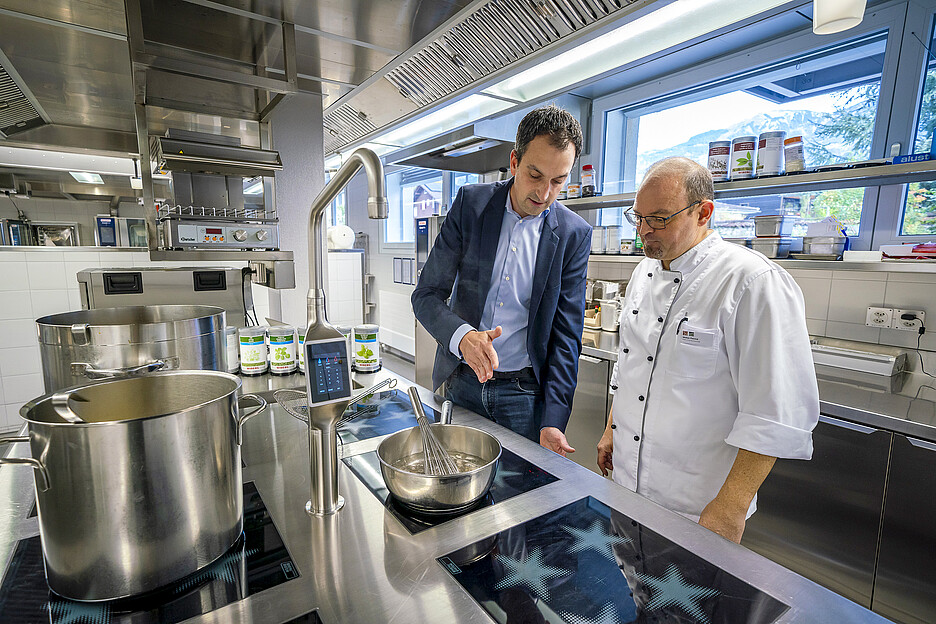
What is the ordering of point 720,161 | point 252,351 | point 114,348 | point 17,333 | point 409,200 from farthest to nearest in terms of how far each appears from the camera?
1. point 409,200
2. point 17,333
3. point 720,161
4. point 252,351
5. point 114,348

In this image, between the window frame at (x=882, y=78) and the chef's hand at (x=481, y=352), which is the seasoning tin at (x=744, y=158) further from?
the chef's hand at (x=481, y=352)

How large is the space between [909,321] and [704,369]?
1411 millimetres

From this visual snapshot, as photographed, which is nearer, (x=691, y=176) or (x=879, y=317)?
(x=691, y=176)

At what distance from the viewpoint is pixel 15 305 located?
3.09m

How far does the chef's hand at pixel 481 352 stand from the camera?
1135 mm

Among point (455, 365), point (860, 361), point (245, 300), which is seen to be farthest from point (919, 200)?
point (245, 300)

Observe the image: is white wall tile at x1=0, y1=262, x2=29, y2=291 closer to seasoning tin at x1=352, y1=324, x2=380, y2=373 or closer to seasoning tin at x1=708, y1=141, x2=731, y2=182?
seasoning tin at x1=352, y1=324, x2=380, y2=373

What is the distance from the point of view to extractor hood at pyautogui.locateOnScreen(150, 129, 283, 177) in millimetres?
1709

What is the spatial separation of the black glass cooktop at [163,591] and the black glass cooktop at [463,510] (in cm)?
18

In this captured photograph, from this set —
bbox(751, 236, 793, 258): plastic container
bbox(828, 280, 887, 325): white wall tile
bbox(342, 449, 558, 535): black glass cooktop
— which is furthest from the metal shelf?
bbox(342, 449, 558, 535): black glass cooktop

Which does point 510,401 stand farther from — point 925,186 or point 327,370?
point 925,186

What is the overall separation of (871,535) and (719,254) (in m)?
1.19

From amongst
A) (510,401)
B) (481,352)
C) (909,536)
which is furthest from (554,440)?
(909,536)

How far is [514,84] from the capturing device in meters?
1.80
